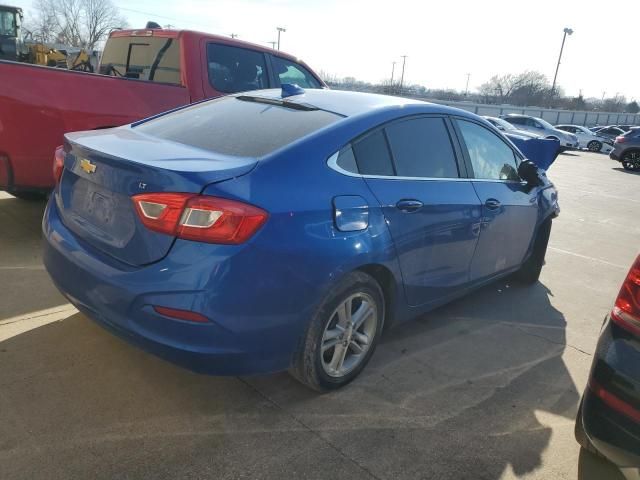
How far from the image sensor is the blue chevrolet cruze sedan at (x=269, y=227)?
2.26 metres

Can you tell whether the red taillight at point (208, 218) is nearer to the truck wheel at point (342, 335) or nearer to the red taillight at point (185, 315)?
the red taillight at point (185, 315)

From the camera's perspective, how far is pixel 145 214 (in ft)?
7.64

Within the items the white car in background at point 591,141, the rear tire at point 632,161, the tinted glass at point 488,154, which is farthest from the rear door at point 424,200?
the white car in background at point 591,141

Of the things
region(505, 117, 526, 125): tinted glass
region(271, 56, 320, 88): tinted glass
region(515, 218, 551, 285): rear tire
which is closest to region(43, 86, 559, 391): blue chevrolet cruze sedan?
region(515, 218, 551, 285): rear tire

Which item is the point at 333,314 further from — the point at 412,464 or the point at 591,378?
the point at 591,378

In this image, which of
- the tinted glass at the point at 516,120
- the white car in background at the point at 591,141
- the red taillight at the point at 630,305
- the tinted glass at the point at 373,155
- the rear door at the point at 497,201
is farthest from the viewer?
the white car in background at the point at 591,141

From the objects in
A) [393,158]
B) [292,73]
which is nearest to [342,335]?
[393,158]

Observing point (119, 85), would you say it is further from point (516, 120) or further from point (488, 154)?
point (516, 120)

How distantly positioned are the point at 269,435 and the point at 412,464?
0.70 m

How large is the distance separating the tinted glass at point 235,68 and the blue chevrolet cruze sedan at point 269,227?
2235 millimetres

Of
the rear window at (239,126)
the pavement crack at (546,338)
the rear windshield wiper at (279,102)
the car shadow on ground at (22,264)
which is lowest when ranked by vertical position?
the pavement crack at (546,338)

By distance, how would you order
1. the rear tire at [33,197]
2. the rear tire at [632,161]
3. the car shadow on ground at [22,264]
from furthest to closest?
the rear tire at [632,161] → the rear tire at [33,197] → the car shadow on ground at [22,264]

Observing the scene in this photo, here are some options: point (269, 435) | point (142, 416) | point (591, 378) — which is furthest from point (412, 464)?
point (142, 416)

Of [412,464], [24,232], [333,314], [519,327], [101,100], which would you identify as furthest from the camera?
[24,232]
